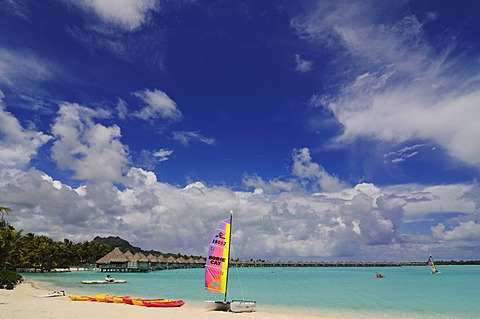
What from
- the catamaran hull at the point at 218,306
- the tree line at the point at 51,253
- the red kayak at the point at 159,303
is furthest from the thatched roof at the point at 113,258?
the catamaran hull at the point at 218,306

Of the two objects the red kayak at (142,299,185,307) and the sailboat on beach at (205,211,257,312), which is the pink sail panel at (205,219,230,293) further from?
the red kayak at (142,299,185,307)

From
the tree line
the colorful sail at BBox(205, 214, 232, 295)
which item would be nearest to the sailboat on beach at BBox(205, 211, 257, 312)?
the colorful sail at BBox(205, 214, 232, 295)

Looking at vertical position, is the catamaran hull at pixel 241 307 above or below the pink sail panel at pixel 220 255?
below

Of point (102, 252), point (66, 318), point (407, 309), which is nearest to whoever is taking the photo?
point (66, 318)

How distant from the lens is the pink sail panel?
68.4 feet

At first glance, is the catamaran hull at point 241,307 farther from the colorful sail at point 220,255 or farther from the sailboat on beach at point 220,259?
the colorful sail at point 220,255

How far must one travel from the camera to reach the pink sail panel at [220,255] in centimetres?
2086

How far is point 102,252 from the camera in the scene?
103m

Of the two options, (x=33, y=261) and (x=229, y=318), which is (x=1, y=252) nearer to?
(x=229, y=318)

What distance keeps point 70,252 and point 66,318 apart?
8363cm

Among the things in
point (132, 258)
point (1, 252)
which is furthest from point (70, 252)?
point (1, 252)

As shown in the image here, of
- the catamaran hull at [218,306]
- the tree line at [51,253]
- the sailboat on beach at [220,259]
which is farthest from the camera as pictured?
the tree line at [51,253]

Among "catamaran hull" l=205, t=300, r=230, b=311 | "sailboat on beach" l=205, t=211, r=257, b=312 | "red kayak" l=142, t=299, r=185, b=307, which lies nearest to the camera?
→ "sailboat on beach" l=205, t=211, r=257, b=312

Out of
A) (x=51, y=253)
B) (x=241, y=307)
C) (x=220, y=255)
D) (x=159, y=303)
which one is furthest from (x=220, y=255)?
(x=51, y=253)
